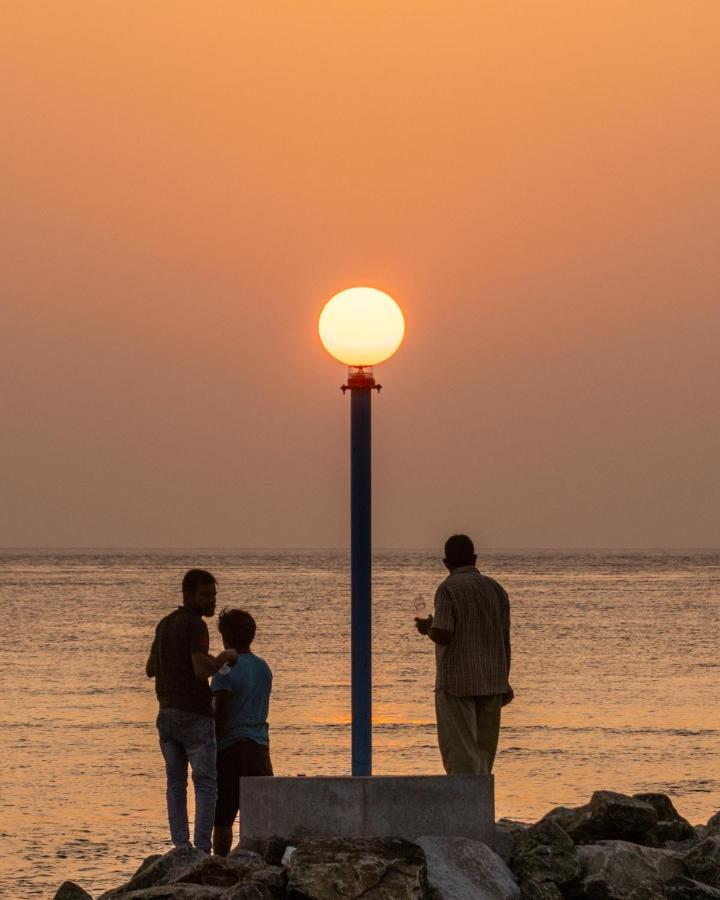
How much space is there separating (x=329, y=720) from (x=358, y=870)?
13.5 meters

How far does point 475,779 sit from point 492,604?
47.8 inches

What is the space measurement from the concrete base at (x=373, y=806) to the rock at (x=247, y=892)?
0.50 meters

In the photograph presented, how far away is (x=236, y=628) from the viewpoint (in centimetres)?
938

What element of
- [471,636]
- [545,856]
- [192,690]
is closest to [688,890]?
[545,856]

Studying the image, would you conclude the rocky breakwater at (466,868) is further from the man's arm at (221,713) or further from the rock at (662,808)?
the rock at (662,808)

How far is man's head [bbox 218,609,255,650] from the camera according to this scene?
9.38 meters

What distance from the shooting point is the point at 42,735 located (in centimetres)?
2022

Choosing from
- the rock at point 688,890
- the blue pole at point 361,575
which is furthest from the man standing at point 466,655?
the rock at point 688,890

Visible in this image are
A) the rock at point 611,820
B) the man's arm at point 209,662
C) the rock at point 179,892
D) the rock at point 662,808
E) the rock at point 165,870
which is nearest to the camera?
the rock at point 179,892

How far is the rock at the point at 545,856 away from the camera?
861 cm

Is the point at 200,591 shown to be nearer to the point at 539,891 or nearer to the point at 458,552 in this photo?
the point at 458,552

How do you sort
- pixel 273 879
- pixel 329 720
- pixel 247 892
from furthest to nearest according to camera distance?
pixel 329 720, pixel 273 879, pixel 247 892

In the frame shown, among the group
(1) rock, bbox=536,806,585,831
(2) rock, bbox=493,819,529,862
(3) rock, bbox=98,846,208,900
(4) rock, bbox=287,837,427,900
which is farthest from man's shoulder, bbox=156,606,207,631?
(1) rock, bbox=536,806,585,831

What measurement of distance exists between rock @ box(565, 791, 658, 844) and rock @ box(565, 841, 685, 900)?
0.37 meters
